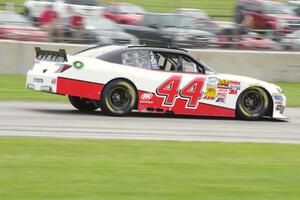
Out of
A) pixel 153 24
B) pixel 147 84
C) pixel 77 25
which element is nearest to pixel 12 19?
pixel 77 25

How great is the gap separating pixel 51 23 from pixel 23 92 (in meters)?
5.27

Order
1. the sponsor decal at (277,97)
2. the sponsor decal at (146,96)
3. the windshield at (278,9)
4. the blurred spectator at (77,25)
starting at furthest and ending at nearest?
the windshield at (278,9)
the blurred spectator at (77,25)
the sponsor decal at (277,97)
the sponsor decal at (146,96)

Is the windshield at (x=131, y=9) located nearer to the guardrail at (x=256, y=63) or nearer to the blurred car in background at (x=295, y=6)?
the guardrail at (x=256, y=63)

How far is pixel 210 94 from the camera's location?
1445 cm

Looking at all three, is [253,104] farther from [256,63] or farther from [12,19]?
[12,19]

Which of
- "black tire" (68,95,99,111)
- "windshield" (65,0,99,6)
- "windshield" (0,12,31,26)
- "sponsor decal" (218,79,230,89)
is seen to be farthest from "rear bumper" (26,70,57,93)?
"windshield" (65,0,99,6)

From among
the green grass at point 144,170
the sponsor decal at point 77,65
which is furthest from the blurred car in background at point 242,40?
the green grass at point 144,170

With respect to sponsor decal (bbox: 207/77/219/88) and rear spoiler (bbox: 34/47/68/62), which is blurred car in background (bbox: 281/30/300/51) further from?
rear spoiler (bbox: 34/47/68/62)

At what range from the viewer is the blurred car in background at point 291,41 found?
945 inches

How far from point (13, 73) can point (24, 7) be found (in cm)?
321

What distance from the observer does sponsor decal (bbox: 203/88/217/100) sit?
14.4 m

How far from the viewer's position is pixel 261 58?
23.2 metres

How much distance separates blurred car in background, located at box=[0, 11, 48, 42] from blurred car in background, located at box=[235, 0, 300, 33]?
6182 mm

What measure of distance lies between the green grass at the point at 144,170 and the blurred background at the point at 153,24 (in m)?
12.8
